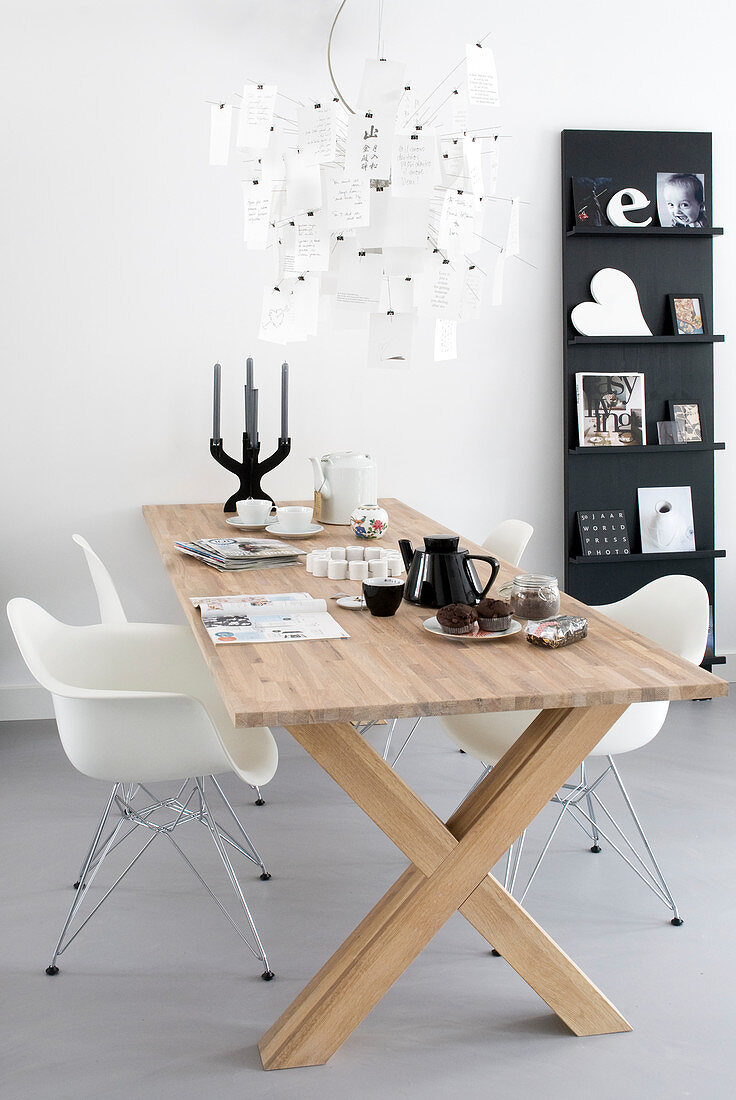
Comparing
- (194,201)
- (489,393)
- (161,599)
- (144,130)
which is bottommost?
(161,599)

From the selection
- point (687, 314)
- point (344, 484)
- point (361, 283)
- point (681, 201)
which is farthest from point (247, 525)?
point (681, 201)

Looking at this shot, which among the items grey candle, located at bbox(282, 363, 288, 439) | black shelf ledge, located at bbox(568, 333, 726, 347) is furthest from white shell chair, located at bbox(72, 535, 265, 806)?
black shelf ledge, located at bbox(568, 333, 726, 347)

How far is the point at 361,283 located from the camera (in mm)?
2611

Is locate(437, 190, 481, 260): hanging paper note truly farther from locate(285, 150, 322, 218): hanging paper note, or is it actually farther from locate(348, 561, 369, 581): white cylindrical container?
locate(348, 561, 369, 581): white cylindrical container

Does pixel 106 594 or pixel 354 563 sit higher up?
pixel 354 563

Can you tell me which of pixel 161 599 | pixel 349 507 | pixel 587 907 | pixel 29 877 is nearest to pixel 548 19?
pixel 349 507

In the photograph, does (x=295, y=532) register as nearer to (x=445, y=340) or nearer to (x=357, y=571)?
(x=357, y=571)

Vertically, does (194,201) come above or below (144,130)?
below

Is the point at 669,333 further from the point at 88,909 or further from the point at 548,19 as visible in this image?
the point at 88,909

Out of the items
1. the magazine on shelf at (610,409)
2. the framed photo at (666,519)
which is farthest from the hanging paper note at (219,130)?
the framed photo at (666,519)

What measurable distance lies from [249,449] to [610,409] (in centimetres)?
151

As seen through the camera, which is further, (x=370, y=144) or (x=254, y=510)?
(x=254, y=510)

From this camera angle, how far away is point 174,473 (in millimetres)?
4191

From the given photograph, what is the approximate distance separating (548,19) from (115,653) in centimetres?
305
